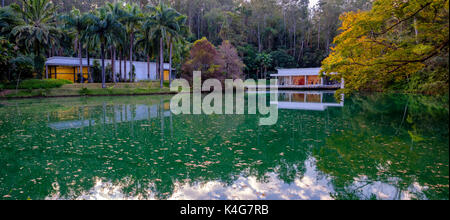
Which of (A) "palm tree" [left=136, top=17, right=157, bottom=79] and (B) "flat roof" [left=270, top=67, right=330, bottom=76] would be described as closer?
(A) "palm tree" [left=136, top=17, right=157, bottom=79]

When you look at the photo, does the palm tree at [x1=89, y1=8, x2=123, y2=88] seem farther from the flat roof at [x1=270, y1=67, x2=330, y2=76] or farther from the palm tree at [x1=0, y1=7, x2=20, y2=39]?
the flat roof at [x1=270, y1=67, x2=330, y2=76]

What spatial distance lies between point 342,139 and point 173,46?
1237 inches

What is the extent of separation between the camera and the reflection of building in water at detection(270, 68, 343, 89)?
153 ft

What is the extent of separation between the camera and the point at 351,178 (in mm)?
5184

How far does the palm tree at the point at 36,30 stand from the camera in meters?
29.0

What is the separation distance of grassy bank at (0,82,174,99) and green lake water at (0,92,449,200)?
1906 centimetres

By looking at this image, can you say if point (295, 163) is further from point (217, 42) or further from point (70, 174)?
point (217, 42)

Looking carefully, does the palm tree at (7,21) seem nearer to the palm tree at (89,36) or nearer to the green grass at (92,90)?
the palm tree at (89,36)

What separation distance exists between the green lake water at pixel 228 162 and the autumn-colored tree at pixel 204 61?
25758 millimetres

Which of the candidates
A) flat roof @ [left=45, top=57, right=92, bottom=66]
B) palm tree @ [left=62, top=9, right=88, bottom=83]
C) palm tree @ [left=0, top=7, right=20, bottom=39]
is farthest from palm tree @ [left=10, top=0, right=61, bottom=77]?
flat roof @ [left=45, top=57, right=92, bottom=66]

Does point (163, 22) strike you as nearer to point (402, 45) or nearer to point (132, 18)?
point (132, 18)

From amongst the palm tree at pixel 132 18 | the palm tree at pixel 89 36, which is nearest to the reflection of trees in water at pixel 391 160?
the palm tree at pixel 89 36

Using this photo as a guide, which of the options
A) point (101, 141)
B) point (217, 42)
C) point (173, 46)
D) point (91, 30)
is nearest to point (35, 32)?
point (91, 30)

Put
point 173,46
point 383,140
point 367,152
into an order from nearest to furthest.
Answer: point 367,152 < point 383,140 < point 173,46
